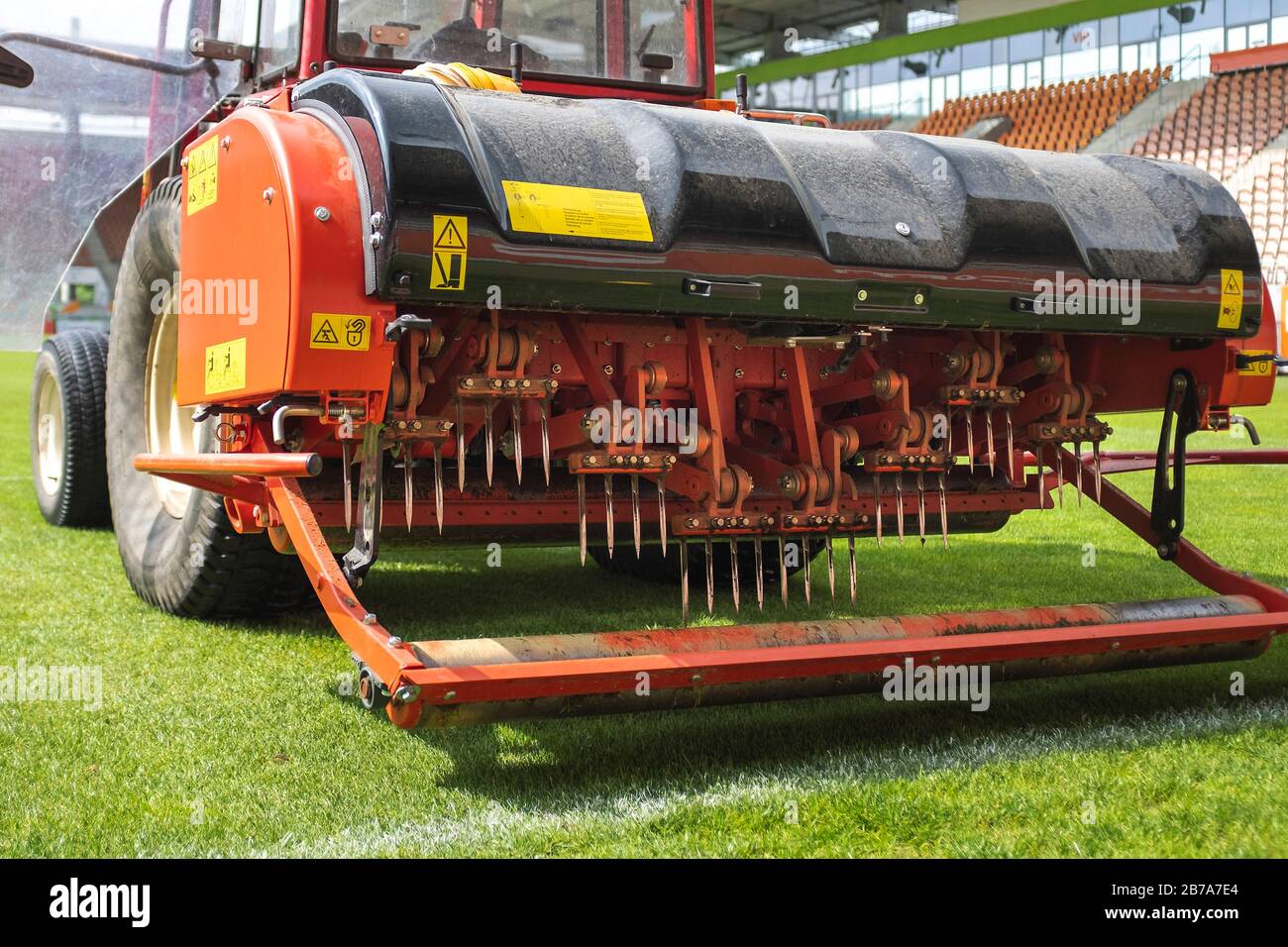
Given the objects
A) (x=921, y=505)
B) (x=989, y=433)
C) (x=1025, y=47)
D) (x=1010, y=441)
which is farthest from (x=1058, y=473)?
(x=1025, y=47)

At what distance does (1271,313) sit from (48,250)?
4928 mm

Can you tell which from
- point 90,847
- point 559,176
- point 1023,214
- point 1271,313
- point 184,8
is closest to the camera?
point 90,847

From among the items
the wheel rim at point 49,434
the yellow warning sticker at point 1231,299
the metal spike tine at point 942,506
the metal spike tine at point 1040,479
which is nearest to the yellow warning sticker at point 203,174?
the metal spike tine at point 942,506

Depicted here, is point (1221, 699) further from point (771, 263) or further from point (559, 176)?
point (559, 176)

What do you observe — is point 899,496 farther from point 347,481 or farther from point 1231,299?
point 347,481

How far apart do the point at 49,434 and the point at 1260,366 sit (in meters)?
6.19

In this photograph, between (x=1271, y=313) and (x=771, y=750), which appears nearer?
(x=771, y=750)

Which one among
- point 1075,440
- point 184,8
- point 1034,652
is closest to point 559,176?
point 1034,652

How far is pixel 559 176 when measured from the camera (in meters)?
3.44

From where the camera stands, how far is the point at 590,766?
3.38 m

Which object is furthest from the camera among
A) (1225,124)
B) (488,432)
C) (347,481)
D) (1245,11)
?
(1245,11)

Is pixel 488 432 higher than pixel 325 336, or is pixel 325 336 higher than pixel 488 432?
pixel 325 336

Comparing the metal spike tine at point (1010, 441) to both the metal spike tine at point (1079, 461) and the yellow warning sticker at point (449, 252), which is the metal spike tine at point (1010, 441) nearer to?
the metal spike tine at point (1079, 461)

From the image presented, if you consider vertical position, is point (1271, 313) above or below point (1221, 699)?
above
